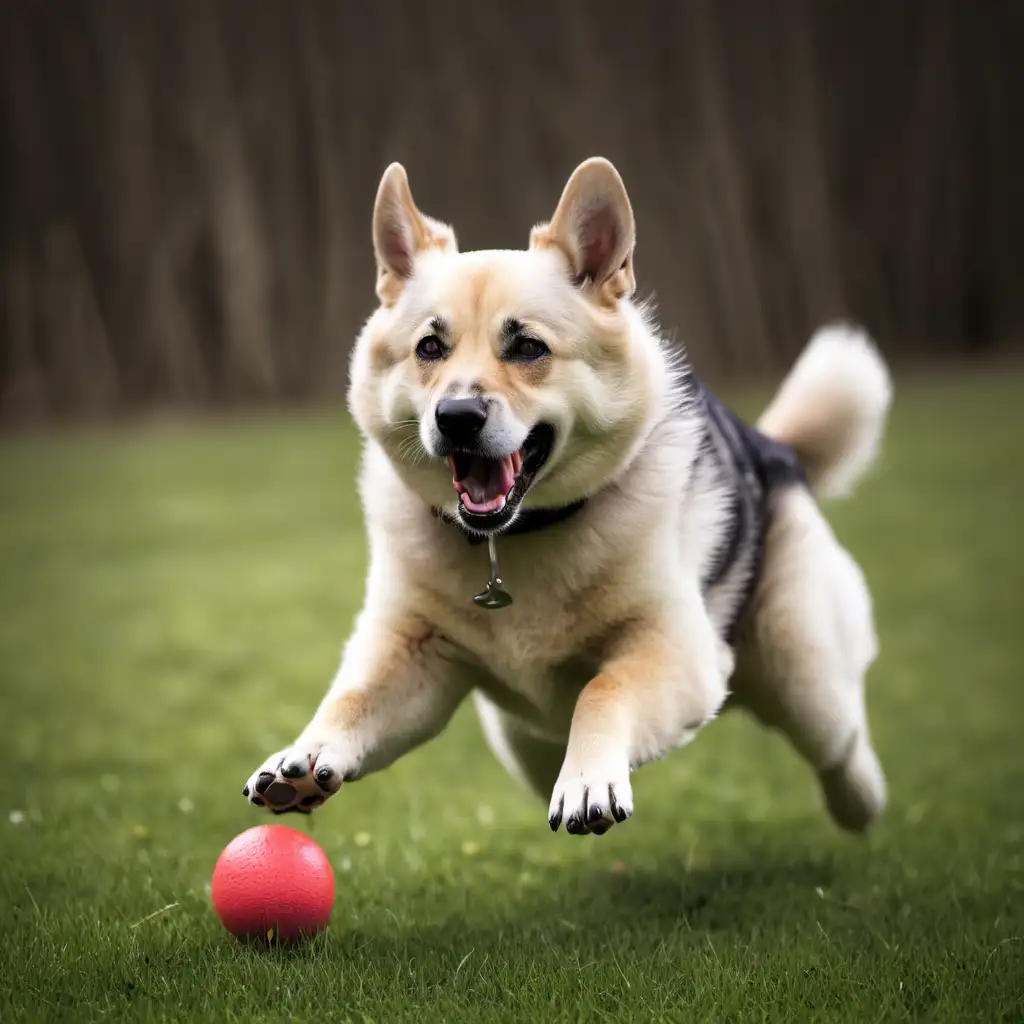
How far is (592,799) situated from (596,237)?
1.42m

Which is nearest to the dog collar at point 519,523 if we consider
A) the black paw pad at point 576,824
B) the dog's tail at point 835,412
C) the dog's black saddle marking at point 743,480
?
the dog's black saddle marking at point 743,480

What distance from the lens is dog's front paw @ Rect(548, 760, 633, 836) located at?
2.98 m

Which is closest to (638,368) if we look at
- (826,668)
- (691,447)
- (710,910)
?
(691,447)

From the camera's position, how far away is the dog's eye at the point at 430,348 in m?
3.44

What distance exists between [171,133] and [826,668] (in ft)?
65.2

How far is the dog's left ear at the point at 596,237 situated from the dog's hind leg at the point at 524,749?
1.19 m

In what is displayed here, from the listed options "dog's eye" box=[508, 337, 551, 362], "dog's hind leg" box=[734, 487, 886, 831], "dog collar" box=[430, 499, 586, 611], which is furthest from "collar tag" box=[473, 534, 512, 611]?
"dog's hind leg" box=[734, 487, 886, 831]

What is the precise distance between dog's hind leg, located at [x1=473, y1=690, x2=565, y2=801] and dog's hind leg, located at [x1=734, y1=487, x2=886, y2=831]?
2.01 ft

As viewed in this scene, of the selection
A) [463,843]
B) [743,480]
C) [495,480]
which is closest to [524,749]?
[463,843]

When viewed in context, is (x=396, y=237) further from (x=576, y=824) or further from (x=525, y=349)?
(x=576, y=824)

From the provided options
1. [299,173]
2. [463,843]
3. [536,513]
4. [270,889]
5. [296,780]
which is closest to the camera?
[296,780]

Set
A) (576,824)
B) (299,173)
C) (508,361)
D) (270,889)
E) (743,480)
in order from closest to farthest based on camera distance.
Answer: (576,824), (270,889), (508,361), (743,480), (299,173)

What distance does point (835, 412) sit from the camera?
471 cm

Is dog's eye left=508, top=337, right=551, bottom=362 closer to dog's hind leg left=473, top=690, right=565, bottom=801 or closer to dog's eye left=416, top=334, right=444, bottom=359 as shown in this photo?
dog's eye left=416, top=334, right=444, bottom=359
